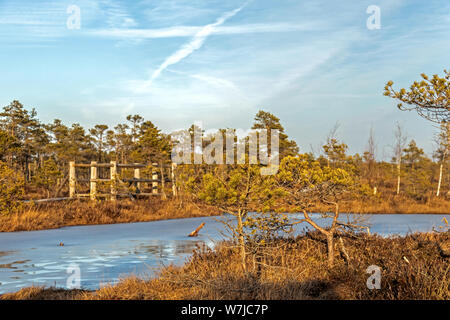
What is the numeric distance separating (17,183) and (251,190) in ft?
37.6

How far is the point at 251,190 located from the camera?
303 inches

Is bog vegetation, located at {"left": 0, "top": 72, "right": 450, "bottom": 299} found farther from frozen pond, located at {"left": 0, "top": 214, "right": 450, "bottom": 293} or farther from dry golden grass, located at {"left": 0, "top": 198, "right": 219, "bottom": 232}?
dry golden grass, located at {"left": 0, "top": 198, "right": 219, "bottom": 232}

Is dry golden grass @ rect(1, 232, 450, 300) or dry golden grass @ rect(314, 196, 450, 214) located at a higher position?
dry golden grass @ rect(1, 232, 450, 300)

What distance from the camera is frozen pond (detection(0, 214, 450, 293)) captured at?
29.8 feet

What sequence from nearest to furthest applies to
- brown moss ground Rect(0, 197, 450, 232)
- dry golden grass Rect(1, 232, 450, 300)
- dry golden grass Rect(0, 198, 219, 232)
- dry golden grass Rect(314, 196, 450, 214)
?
dry golden grass Rect(1, 232, 450, 300)
dry golden grass Rect(0, 198, 219, 232)
brown moss ground Rect(0, 197, 450, 232)
dry golden grass Rect(314, 196, 450, 214)

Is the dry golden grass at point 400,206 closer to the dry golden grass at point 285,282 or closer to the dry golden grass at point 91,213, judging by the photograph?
the dry golden grass at point 91,213

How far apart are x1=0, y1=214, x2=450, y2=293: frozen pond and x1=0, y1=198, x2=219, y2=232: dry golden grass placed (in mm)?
691

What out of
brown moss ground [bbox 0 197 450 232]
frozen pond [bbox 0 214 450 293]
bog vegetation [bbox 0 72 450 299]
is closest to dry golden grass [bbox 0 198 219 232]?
brown moss ground [bbox 0 197 450 232]

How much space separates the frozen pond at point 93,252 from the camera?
909cm

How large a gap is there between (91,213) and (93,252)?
6816 mm

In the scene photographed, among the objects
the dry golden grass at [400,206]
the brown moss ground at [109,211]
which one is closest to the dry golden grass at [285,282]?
the brown moss ground at [109,211]

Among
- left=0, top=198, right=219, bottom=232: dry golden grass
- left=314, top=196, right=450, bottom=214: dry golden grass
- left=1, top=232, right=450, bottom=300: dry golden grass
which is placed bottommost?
left=314, top=196, right=450, bottom=214: dry golden grass
